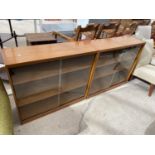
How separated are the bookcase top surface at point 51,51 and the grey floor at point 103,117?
81 cm

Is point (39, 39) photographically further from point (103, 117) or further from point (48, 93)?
point (103, 117)

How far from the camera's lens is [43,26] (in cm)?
445

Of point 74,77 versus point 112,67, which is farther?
point 112,67

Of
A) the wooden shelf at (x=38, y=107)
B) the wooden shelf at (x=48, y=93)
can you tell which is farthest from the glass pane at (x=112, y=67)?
the wooden shelf at (x=38, y=107)

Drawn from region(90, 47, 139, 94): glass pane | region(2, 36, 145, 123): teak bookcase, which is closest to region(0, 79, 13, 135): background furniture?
region(2, 36, 145, 123): teak bookcase

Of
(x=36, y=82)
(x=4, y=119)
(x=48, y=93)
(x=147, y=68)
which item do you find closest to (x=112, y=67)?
(x=147, y=68)

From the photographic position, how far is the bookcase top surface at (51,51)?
111cm

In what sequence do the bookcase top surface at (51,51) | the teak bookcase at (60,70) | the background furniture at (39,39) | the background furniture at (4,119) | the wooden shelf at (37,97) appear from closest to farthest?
the background furniture at (4,119) < the bookcase top surface at (51,51) < the teak bookcase at (60,70) < the wooden shelf at (37,97) < the background furniture at (39,39)

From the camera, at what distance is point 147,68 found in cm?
215

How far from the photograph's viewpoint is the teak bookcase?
4.01ft

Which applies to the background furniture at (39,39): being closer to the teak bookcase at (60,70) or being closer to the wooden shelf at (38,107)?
the teak bookcase at (60,70)

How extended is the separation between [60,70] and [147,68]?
4.89 feet

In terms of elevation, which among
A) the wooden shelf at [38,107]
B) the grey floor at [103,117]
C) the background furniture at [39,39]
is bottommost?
the grey floor at [103,117]
